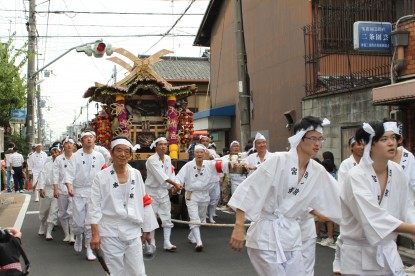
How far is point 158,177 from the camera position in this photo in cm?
1048

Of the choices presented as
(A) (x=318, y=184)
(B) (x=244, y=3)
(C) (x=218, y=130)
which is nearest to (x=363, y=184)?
(A) (x=318, y=184)

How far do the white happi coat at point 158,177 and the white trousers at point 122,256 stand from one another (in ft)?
13.7

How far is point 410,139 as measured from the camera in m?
10.7

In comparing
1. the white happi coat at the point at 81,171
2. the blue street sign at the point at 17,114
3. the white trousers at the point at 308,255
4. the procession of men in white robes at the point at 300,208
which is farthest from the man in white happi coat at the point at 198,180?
the blue street sign at the point at 17,114

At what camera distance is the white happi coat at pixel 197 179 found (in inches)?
428

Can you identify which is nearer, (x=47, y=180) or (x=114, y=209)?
(x=114, y=209)

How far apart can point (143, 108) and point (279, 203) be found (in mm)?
10054

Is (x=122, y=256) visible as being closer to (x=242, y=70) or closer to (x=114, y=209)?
(x=114, y=209)

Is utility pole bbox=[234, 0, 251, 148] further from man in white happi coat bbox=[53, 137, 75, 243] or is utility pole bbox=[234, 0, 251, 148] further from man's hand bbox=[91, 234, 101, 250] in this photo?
man's hand bbox=[91, 234, 101, 250]

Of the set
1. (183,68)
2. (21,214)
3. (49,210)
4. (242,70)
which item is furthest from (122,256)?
(183,68)

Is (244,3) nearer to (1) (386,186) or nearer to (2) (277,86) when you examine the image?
(2) (277,86)

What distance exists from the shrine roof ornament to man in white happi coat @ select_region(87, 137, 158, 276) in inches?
288

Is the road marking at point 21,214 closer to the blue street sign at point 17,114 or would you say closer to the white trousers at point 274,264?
the blue street sign at point 17,114

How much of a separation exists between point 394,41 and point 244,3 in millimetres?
10793
